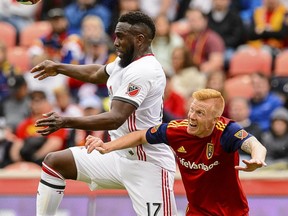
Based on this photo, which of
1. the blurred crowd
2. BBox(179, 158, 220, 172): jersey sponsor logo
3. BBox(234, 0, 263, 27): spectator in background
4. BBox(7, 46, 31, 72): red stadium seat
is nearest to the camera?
BBox(179, 158, 220, 172): jersey sponsor logo

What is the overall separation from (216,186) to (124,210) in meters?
2.47

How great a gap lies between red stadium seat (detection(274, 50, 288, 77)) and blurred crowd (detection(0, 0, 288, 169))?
0.33ft

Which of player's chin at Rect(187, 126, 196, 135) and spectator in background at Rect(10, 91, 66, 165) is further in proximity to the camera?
spectator in background at Rect(10, 91, 66, 165)

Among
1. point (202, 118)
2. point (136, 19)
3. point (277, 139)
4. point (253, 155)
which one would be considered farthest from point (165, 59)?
point (253, 155)

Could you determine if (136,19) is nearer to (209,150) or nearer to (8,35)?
(209,150)

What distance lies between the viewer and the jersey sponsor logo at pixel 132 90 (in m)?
7.71

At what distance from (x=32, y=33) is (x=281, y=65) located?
4250 mm

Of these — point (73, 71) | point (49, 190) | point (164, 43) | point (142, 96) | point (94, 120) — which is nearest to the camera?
point (94, 120)

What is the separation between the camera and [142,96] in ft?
25.5

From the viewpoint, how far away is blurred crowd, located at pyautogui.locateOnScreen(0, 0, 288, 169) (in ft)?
39.3

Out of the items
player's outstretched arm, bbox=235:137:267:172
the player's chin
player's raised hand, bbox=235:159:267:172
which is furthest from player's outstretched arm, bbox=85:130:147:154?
player's raised hand, bbox=235:159:267:172

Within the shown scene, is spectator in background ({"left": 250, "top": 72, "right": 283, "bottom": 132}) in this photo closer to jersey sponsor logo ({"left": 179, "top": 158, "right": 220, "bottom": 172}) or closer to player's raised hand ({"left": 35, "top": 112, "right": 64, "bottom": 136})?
jersey sponsor logo ({"left": 179, "top": 158, "right": 220, "bottom": 172})

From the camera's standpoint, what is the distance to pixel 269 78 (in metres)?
12.9

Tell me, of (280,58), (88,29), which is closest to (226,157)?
(280,58)
